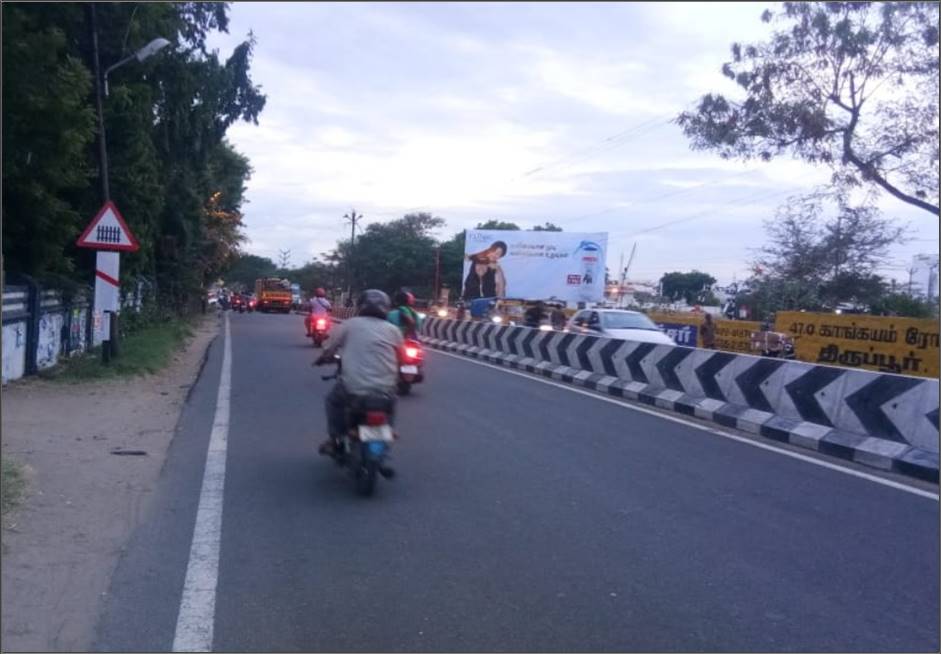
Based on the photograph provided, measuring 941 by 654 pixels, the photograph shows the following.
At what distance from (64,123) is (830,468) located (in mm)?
10879

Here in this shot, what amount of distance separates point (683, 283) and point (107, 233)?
6695 cm

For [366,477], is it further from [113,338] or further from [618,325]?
[618,325]

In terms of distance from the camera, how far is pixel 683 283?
79.8 metres

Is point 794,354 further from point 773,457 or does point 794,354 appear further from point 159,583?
point 159,583

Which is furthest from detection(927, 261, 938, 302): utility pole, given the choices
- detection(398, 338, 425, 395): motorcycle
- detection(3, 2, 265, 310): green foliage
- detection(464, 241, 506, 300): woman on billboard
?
detection(398, 338, 425, 395): motorcycle

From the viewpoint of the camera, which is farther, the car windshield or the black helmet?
the car windshield

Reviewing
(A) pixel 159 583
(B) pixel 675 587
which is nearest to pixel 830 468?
(B) pixel 675 587

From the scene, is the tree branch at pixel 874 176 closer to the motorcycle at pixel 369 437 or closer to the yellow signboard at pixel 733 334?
the yellow signboard at pixel 733 334

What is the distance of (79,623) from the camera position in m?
5.48

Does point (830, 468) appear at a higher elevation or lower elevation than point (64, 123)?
lower

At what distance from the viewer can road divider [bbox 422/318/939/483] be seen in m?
11.2

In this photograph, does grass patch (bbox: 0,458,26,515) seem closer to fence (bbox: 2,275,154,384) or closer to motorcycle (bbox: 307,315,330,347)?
fence (bbox: 2,275,154,384)

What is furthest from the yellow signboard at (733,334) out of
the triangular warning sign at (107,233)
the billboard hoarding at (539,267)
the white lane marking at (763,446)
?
the triangular warning sign at (107,233)

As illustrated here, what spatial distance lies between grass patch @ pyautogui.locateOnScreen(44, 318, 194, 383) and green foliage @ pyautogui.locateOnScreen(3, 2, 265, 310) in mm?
1663
